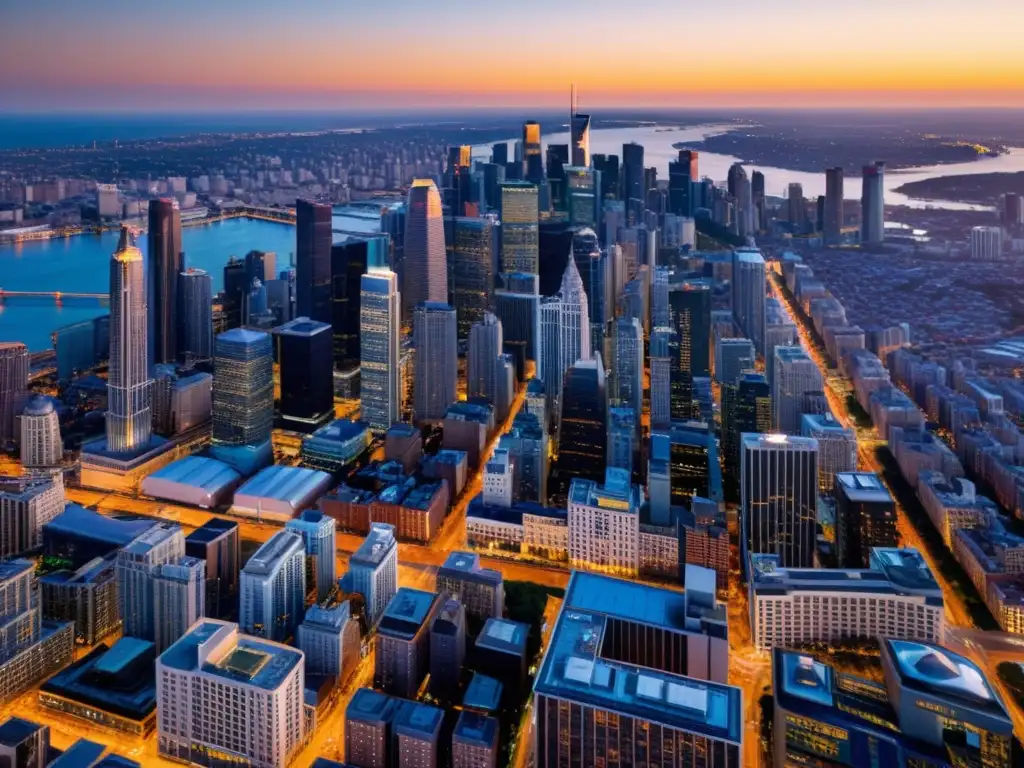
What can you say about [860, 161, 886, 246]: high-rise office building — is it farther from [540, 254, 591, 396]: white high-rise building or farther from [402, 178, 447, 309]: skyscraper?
[402, 178, 447, 309]: skyscraper

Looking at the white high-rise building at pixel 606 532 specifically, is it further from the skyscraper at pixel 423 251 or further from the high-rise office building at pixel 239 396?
the skyscraper at pixel 423 251

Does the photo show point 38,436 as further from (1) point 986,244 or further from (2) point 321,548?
(1) point 986,244

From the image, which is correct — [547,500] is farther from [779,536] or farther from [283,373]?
[283,373]

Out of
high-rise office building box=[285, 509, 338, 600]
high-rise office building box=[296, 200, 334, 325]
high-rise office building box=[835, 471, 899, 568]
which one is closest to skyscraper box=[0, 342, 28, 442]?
high-rise office building box=[296, 200, 334, 325]

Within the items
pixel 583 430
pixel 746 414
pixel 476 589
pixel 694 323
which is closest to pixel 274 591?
pixel 476 589

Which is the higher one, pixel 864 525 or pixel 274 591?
pixel 864 525

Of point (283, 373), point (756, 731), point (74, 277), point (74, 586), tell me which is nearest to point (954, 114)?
point (756, 731)
